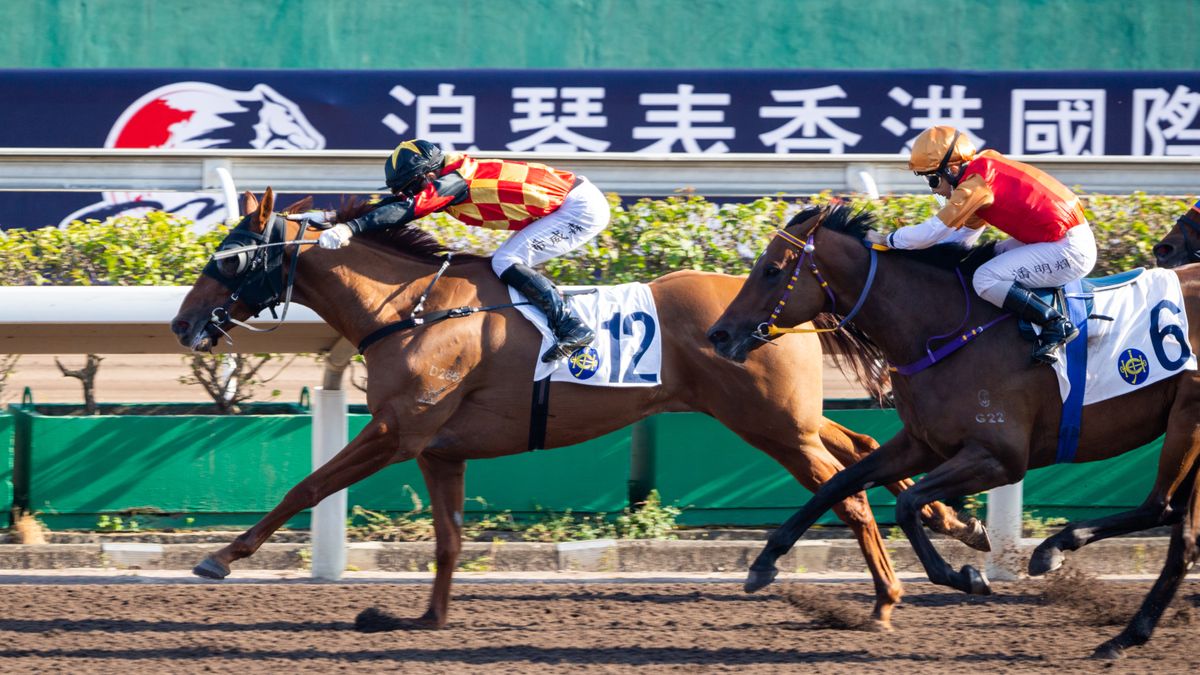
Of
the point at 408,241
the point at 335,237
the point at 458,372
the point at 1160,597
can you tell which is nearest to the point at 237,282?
the point at 335,237

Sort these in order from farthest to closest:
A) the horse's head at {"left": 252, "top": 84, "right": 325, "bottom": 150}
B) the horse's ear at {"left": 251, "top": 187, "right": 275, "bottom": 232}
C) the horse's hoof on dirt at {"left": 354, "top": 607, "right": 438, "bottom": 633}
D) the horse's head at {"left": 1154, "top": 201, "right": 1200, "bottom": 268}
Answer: the horse's head at {"left": 252, "top": 84, "right": 325, "bottom": 150} < the horse's head at {"left": 1154, "top": 201, "right": 1200, "bottom": 268} < the horse's ear at {"left": 251, "top": 187, "right": 275, "bottom": 232} < the horse's hoof on dirt at {"left": 354, "top": 607, "right": 438, "bottom": 633}

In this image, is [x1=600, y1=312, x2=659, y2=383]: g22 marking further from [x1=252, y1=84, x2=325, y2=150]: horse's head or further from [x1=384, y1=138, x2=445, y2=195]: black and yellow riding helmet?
[x1=252, y1=84, x2=325, y2=150]: horse's head

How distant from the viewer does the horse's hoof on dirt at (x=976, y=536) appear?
568 centimetres

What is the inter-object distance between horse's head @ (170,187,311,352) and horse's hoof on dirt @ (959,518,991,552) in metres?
2.86

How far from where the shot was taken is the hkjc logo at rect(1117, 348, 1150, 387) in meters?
5.19

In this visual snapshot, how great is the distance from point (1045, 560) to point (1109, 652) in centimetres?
37

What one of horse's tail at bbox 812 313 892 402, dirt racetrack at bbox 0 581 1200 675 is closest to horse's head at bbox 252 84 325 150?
dirt racetrack at bbox 0 581 1200 675

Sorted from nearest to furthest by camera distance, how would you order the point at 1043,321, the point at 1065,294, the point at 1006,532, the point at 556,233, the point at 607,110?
the point at 1043,321, the point at 1065,294, the point at 556,233, the point at 1006,532, the point at 607,110

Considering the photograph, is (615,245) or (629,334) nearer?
(629,334)

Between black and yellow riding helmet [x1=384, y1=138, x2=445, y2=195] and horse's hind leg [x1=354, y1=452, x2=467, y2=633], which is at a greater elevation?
black and yellow riding helmet [x1=384, y1=138, x2=445, y2=195]

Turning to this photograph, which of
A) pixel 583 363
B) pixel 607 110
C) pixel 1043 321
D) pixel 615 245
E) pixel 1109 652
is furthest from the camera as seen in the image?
pixel 607 110

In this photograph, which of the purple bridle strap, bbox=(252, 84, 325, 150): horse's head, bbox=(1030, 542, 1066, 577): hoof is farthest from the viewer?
bbox=(252, 84, 325, 150): horse's head

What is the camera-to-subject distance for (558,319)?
18.5 feet

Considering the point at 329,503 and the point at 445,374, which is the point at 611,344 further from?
the point at 329,503
